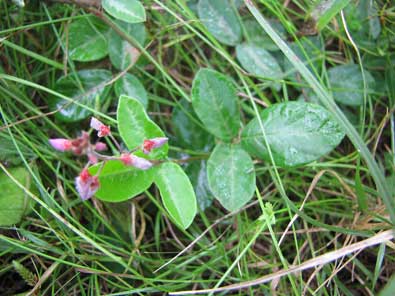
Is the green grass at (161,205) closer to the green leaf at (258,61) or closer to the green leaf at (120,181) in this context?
the green leaf at (258,61)

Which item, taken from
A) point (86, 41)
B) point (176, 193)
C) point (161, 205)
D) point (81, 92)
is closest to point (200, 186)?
point (161, 205)

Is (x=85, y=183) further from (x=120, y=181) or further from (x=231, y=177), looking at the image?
(x=231, y=177)

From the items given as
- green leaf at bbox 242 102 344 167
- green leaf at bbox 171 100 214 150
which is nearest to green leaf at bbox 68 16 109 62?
green leaf at bbox 171 100 214 150

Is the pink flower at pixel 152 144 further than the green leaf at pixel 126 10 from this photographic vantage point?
No

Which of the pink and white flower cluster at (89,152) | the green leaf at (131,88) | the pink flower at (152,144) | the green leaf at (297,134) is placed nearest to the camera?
the pink and white flower cluster at (89,152)

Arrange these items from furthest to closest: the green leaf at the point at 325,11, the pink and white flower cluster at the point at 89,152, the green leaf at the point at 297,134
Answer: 1. the green leaf at the point at 325,11
2. the green leaf at the point at 297,134
3. the pink and white flower cluster at the point at 89,152

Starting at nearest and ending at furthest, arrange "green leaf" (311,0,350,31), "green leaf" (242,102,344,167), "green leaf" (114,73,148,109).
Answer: "green leaf" (242,102,344,167), "green leaf" (311,0,350,31), "green leaf" (114,73,148,109)

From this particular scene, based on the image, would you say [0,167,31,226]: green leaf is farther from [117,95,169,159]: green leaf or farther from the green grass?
[117,95,169,159]: green leaf

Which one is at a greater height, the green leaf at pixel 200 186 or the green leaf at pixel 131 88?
the green leaf at pixel 131 88

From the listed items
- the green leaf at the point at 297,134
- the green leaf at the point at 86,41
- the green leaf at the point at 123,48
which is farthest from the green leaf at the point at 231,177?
the green leaf at the point at 86,41
